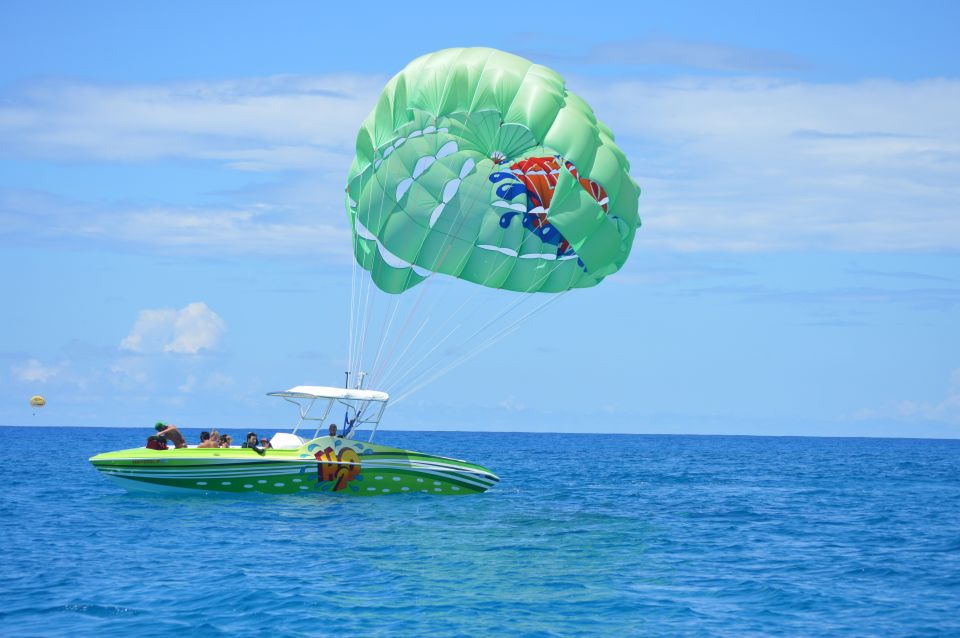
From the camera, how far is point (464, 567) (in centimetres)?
1731

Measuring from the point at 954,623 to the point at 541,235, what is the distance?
1308 centimetres

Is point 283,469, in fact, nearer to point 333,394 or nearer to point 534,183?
Result: point 333,394

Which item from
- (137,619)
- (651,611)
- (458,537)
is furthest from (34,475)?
(651,611)

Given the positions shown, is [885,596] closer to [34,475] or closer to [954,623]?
[954,623]

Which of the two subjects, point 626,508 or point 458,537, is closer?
point 458,537

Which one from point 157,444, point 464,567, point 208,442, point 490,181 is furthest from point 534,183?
point 157,444

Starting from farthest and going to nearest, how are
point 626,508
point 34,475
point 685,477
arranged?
1. point 685,477
2. point 34,475
3. point 626,508

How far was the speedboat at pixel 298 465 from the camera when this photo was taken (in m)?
24.3

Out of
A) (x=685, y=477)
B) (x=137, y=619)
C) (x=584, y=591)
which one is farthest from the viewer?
(x=685, y=477)

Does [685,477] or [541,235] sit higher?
[541,235]

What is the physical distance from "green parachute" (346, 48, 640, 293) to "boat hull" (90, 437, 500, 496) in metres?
4.15

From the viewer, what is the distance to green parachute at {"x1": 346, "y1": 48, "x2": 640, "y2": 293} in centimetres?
2205

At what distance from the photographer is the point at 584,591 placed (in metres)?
15.8

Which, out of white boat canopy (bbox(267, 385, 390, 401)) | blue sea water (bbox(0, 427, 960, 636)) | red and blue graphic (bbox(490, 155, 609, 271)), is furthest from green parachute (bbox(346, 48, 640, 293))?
blue sea water (bbox(0, 427, 960, 636))
